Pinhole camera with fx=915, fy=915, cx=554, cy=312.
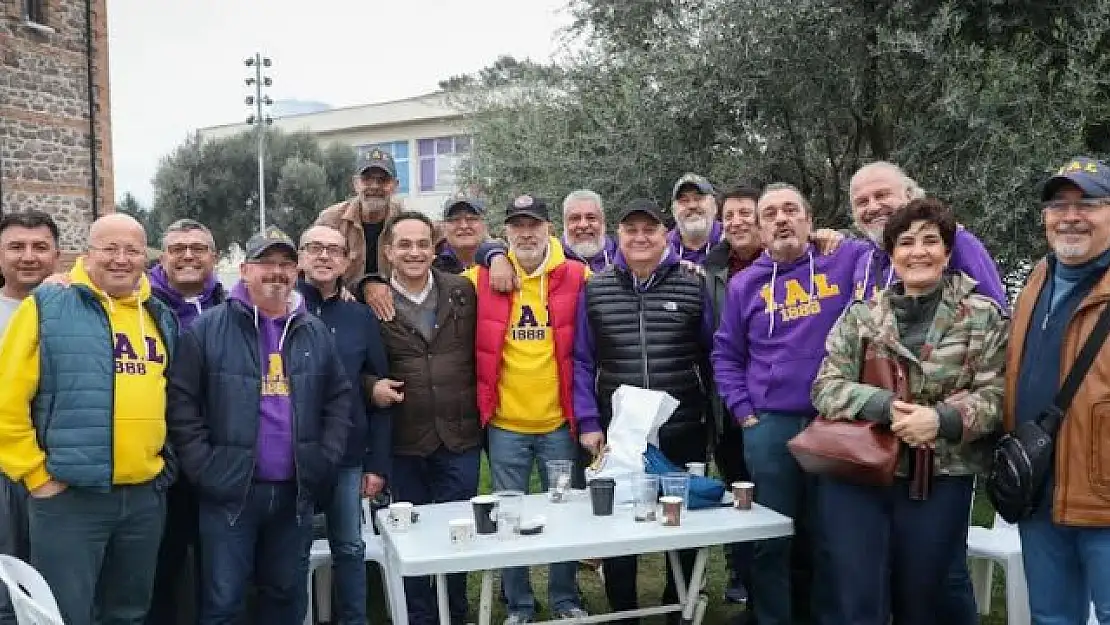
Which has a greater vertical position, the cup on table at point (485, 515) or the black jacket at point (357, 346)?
the black jacket at point (357, 346)

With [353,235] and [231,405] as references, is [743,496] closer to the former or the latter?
[231,405]

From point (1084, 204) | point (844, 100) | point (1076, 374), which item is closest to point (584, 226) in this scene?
point (1084, 204)

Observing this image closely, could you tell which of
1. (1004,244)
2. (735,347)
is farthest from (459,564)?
(1004,244)

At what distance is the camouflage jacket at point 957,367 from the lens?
2.96m

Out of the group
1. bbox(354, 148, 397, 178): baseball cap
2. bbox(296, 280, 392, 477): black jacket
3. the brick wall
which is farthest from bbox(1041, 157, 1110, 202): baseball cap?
the brick wall

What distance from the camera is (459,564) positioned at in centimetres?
297

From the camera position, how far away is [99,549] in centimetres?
328

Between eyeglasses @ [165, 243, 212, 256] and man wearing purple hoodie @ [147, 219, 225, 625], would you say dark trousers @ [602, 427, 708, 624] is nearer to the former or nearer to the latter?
man wearing purple hoodie @ [147, 219, 225, 625]

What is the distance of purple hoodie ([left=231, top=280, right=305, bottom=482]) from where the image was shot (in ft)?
11.5

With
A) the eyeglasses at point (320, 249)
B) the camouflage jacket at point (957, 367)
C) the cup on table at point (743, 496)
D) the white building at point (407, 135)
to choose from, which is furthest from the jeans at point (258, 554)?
the white building at point (407, 135)

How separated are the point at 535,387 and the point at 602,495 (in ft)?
2.95

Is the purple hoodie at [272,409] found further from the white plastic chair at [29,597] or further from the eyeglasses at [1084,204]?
the eyeglasses at [1084,204]

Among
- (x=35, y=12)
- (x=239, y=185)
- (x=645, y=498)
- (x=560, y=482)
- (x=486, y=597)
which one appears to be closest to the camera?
(x=486, y=597)

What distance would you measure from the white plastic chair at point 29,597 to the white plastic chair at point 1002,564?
3354 mm
